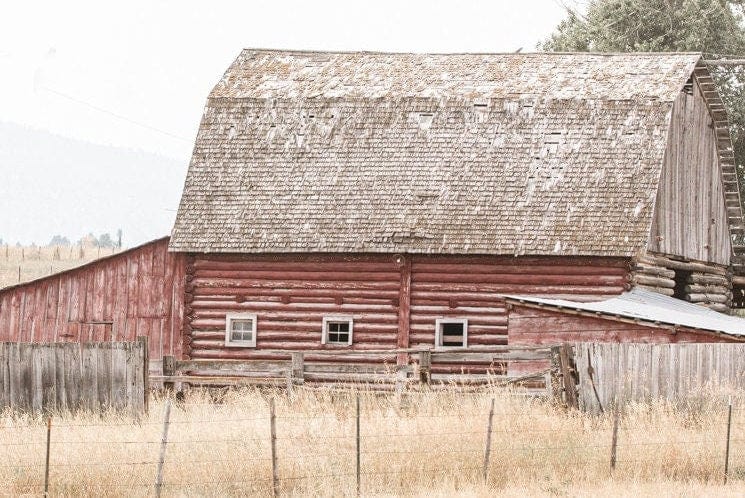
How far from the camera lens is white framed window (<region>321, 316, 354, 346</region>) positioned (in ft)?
103

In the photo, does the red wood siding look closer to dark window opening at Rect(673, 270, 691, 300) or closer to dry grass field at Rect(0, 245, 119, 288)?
dark window opening at Rect(673, 270, 691, 300)

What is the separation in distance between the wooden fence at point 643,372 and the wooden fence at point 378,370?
4.29 ft

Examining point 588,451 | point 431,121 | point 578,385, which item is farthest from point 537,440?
point 431,121

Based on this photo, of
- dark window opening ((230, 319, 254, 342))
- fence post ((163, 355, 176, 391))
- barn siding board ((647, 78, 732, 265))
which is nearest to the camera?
fence post ((163, 355, 176, 391))

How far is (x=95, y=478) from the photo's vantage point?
55.2ft

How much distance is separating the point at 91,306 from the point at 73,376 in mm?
8510

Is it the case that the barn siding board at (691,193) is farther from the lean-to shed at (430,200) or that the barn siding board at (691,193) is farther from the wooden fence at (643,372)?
the wooden fence at (643,372)

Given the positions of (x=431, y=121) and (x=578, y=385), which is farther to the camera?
(x=431, y=121)

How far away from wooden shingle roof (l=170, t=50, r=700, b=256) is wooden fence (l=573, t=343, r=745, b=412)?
6.57 metres

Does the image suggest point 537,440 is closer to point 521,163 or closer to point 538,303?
point 538,303

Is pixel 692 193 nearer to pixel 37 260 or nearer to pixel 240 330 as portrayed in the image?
pixel 240 330

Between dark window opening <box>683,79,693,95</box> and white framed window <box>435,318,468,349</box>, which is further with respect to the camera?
dark window opening <box>683,79,693,95</box>

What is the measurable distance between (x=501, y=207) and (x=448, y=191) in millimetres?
1345

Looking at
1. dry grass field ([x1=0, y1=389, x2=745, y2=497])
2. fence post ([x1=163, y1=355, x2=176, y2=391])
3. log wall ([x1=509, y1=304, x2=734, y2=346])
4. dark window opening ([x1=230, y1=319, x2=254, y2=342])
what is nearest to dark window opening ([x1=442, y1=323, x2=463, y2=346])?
log wall ([x1=509, y1=304, x2=734, y2=346])
